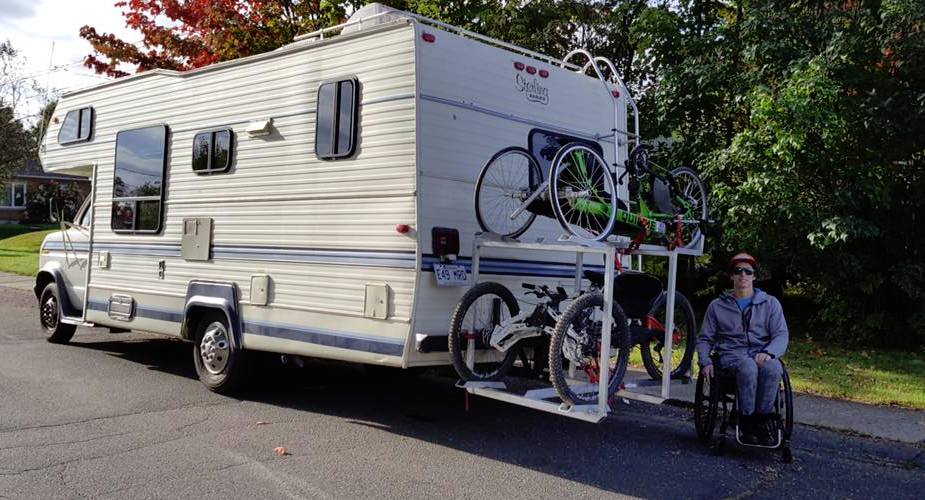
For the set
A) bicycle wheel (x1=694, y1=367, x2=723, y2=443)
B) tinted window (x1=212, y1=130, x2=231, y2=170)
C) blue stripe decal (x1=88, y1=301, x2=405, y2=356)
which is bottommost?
bicycle wheel (x1=694, y1=367, x2=723, y2=443)

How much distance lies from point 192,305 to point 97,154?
265 cm

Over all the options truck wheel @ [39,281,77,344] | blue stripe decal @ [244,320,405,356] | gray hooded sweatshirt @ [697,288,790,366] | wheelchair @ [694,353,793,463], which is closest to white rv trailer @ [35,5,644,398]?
blue stripe decal @ [244,320,405,356]

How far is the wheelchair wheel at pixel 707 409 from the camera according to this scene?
229 inches

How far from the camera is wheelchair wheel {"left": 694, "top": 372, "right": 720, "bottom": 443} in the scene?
5809mm

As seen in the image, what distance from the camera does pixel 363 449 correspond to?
223 inches

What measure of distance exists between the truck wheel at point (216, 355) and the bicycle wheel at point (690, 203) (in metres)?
3.96

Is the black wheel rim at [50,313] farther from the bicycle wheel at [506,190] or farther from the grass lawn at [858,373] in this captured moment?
the grass lawn at [858,373]

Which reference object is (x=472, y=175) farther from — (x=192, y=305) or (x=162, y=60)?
(x=162, y=60)

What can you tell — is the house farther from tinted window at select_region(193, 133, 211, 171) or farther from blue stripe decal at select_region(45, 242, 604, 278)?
blue stripe decal at select_region(45, 242, 604, 278)

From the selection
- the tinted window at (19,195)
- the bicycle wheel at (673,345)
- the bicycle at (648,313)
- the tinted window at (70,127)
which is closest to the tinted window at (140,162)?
the tinted window at (70,127)

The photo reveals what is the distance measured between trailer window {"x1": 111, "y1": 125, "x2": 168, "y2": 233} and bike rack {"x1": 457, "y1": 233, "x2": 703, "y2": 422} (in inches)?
143

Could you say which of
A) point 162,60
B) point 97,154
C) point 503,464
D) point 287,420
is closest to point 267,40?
point 162,60

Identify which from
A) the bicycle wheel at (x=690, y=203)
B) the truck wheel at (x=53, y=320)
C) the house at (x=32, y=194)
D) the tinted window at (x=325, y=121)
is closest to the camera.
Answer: the tinted window at (x=325, y=121)

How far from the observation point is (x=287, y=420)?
6.42 m
